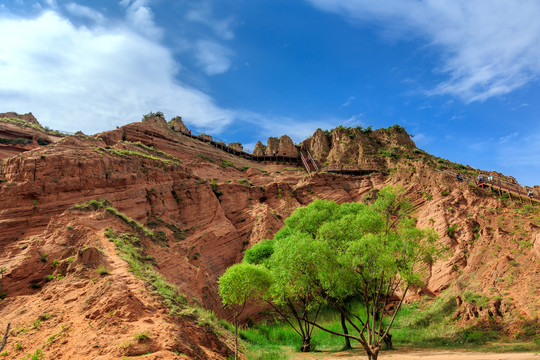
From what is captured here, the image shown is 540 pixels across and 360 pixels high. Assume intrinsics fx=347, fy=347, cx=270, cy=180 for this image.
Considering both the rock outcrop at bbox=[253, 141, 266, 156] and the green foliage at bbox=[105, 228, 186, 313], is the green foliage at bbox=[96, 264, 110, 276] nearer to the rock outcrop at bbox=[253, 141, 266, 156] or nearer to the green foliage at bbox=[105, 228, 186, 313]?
the green foliage at bbox=[105, 228, 186, 313]

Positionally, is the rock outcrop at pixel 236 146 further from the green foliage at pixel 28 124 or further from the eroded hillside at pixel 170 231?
the green foliage at pixel 28 124

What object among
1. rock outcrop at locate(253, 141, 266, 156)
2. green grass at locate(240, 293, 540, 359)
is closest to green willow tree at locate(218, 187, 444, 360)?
green grass at locate(240, 293, 540, 359)

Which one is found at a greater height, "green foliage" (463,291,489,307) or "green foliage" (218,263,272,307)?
"green foliage" (218,263,272,307)

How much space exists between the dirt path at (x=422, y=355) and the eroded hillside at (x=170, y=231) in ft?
18.3

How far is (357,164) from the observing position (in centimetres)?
5606

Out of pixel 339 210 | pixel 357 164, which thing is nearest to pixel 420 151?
pixel 357 164

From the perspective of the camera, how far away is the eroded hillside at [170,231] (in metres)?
15.8

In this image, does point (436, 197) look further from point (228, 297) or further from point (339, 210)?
point (228, 297)

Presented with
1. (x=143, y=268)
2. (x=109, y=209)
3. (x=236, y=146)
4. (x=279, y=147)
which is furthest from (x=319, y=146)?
(x=143, y=268)

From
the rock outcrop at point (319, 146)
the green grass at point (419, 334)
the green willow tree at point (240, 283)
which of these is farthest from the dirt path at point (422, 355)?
the rock outcrop at point (319, 146)

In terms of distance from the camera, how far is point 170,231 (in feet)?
109

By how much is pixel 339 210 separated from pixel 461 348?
13.8 meters

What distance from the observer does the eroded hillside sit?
15805 millimetres

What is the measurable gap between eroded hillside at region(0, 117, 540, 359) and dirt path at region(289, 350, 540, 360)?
5571 mm
